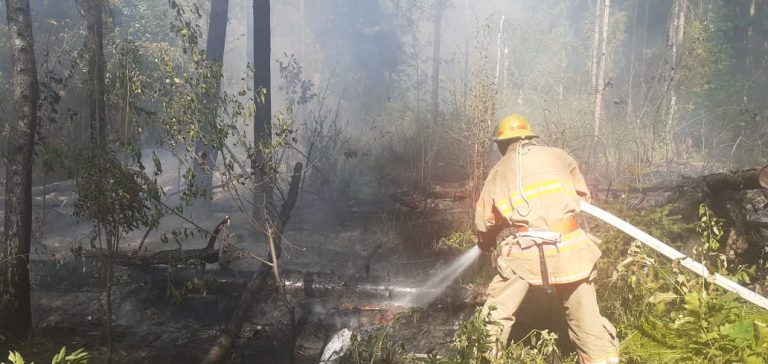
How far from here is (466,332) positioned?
8.58 feet

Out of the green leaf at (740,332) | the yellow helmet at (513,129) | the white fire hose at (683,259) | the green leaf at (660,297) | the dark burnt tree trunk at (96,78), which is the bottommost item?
the green leaf at (740,332)

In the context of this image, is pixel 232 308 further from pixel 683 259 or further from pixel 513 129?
pixel 683 259

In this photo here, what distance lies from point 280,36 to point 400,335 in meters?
36.5

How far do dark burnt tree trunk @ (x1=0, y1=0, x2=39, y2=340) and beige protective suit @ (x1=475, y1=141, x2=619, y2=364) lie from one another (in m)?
3.77

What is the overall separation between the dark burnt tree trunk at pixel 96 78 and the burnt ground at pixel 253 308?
1120mm

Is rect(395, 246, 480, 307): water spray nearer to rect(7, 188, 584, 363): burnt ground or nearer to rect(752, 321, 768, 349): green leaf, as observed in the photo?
rect(7, 188, 584, 363): burnt ground

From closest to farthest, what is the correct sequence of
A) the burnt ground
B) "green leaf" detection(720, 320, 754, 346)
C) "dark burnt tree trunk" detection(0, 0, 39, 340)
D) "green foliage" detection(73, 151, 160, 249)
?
"green leaf" detection(720, 320, 754, 346), "green foliage" detection(73, 151, 160, 249), "dark burnt tree trunk" detection(0, 0, 39, 340), the burnt ground

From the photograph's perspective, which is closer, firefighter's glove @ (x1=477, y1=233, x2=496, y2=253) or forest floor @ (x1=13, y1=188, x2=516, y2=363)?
firefighter's glove @ (x1=477, y1=233, x2=496, y2=253)

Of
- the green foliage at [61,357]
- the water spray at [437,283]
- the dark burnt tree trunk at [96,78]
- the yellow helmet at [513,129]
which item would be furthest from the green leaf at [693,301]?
the dark burnt tree trunk at [96,78]

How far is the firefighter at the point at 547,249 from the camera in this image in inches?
123

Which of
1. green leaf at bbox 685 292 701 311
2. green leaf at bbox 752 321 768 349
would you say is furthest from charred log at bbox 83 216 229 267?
green leaf at bbox 752 321 768 349

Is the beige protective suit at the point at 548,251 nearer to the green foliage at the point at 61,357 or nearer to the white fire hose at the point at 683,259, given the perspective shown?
the white fire hose at the point at 683,259

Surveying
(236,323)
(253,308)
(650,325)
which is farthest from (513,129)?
(253,308)

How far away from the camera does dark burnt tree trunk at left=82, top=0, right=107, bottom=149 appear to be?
4320mm
